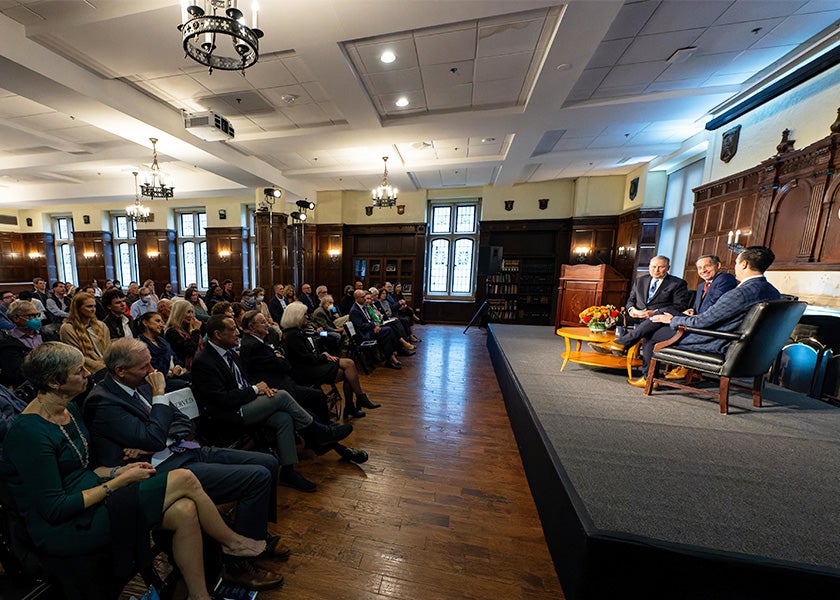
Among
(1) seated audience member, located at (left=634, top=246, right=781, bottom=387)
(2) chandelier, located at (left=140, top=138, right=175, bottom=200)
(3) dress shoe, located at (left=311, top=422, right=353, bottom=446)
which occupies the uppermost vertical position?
(2) chandelier, located at (left=140, top=138, right=175, bottom=200)

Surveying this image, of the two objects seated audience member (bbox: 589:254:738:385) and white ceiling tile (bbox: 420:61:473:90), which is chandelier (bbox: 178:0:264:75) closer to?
white ceiling tile (bbox: 420:61:473:90)

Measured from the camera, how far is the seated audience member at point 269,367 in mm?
2297

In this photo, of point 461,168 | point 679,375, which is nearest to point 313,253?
point 461,168

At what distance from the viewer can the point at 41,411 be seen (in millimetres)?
1081

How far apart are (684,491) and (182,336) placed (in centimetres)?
395

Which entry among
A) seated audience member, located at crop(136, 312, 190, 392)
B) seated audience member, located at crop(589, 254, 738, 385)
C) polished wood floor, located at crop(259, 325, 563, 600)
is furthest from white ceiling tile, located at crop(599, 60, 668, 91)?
seated audience member, located at crop(136, 312, 190, 392)

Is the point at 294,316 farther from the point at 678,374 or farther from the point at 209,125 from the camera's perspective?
the point at 678,374

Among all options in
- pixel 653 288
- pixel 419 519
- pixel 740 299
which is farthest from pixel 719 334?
pixel 419 519

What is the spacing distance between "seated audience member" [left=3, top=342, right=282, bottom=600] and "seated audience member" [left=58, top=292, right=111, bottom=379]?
160 cm

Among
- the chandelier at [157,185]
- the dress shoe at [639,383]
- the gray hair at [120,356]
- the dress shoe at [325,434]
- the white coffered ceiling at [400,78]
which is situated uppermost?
the white coffered ceiling at [400,78]

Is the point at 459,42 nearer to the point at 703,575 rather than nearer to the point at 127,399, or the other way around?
the point at 127,399

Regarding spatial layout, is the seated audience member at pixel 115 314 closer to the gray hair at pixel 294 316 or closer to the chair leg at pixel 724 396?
the gray hair at pixel 294 316

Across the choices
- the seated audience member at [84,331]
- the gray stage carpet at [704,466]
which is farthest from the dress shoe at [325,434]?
the seated audience member at [84,331]

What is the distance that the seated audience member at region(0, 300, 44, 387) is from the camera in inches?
84.1
